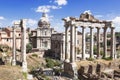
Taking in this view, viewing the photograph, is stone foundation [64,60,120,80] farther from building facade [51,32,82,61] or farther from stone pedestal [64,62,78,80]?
building facade [51,32,82,61]

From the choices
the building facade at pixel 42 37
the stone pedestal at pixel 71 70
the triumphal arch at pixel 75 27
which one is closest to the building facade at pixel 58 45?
the building facade at pixel 42 37

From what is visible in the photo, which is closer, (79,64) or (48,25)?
(79,64)

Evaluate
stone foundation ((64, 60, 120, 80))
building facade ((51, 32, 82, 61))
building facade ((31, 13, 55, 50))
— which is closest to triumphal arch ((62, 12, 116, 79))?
stone foundation ((64, 60, 120, 80))

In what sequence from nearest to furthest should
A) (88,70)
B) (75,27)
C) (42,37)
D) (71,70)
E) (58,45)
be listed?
(88,70) → (71,70) → (75,27) → (58,45) → (42,37)

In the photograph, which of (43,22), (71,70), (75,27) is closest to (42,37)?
(43,22)

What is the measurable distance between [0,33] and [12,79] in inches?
1411

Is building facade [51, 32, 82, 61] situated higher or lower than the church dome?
lower

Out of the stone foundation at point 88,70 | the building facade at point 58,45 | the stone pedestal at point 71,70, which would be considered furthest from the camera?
the building facade at point 58,45

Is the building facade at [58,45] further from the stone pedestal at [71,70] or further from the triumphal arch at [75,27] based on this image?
the stone pedestal at [71,70]

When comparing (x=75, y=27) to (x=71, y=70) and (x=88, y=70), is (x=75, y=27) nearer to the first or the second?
(x=71, y=70)

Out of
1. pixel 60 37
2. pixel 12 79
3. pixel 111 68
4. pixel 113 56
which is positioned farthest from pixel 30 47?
pixel 12 79

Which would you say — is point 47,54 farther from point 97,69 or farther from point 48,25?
point 97,69

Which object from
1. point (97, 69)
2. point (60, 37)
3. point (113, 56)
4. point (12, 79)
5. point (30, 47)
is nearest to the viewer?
point (12, 79)

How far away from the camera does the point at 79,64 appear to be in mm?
30141
